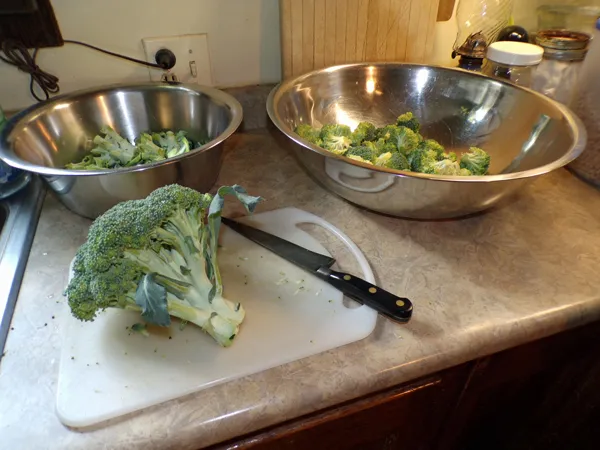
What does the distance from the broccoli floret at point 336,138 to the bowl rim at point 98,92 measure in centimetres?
17

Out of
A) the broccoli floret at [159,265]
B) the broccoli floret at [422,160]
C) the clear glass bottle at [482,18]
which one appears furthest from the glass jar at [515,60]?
the broccoli floret at [159,265]

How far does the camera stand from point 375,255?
0.68 m

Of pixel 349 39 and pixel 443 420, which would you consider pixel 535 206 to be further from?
pixel 349 39

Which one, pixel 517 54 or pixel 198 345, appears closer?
pixel 198 345

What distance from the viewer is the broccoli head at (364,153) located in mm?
775

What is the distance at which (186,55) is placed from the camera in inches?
36.8

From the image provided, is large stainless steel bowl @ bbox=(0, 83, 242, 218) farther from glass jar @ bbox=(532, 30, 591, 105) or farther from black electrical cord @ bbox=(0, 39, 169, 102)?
glass jar @ bbox=(532, 30, 591, 105)

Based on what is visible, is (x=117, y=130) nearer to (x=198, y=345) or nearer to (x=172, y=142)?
(x=172, y=142)

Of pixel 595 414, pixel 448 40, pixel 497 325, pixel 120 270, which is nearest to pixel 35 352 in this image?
pixel 120 270

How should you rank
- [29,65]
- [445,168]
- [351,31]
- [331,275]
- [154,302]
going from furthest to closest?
1. [351,31]
2. [29,65]
3. [445,168]
4. [331,275]
5. [154,302]

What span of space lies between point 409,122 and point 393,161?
0.19 m

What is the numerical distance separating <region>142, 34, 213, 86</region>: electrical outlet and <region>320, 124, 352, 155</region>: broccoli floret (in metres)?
0.33

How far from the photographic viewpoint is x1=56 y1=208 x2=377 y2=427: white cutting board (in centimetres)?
48


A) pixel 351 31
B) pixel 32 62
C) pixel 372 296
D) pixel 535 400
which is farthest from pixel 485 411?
pixel 32 62
